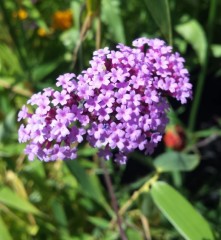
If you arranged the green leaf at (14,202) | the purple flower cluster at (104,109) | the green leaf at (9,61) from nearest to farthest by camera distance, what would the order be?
the purple flower cluster at (104,109), the green leaf at (14,202), the green leaf at (9,61)

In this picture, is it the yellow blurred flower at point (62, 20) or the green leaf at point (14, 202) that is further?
the yellow blurred flower at point (62, 20)

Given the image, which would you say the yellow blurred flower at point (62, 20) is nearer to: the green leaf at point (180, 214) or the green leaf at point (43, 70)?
the green leaf at point (43, 70)

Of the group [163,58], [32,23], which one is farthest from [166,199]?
[32,23]

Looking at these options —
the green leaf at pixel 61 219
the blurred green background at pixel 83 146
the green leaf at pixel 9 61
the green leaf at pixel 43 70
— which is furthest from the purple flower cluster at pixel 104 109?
the green leaf at pixel 9 61

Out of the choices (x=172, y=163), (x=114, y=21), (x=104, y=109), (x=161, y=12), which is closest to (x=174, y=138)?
(x=172, y=163)

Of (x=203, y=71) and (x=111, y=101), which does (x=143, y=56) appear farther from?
(x=203, y=71)

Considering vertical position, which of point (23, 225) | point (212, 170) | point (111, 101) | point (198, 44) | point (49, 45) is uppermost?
point (49, 45)

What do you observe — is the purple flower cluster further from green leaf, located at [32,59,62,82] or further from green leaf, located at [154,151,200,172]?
green leaf, located at [32,59,62,82]
